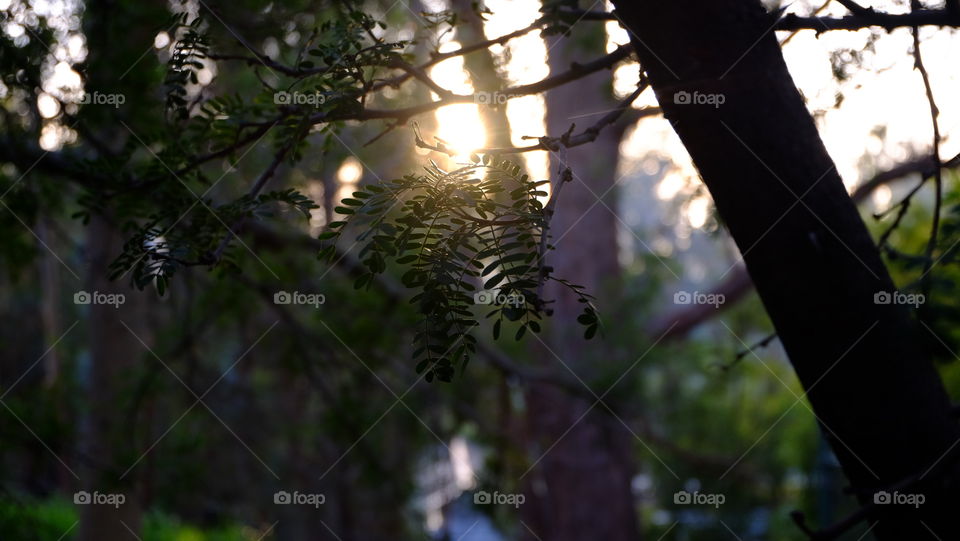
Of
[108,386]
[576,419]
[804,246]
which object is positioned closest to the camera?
[804,246]

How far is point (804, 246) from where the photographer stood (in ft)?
4.88

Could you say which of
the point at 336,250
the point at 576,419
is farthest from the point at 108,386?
the point at 336,250

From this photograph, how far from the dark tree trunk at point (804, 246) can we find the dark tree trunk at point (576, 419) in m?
3.94

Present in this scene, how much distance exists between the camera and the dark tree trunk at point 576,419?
5891 mm

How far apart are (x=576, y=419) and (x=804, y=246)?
437 centimetres

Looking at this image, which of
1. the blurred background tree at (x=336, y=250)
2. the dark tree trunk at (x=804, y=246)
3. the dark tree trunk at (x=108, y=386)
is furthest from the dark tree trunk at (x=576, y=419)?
the dark tree trunk at (x=804, y=246)

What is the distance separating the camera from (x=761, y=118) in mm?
1450

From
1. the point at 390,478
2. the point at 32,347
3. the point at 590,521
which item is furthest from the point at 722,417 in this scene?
the point at 32,347

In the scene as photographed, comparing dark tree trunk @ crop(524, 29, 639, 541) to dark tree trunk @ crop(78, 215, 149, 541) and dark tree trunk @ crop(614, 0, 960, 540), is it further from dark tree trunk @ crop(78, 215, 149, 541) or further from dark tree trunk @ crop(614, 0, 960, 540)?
dark tree trunk @ crop(614, 0, 960, 540)

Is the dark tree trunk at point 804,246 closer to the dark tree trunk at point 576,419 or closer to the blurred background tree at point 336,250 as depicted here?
the blurred background tree at point 336,250

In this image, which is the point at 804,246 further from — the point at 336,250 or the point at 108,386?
the point at 108,386

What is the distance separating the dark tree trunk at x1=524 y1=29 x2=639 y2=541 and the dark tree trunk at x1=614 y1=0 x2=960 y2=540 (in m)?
3.94

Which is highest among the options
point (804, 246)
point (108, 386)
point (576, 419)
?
point (108, 386)

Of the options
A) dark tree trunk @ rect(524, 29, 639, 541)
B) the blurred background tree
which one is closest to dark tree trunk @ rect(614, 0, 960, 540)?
the blurred background tree
